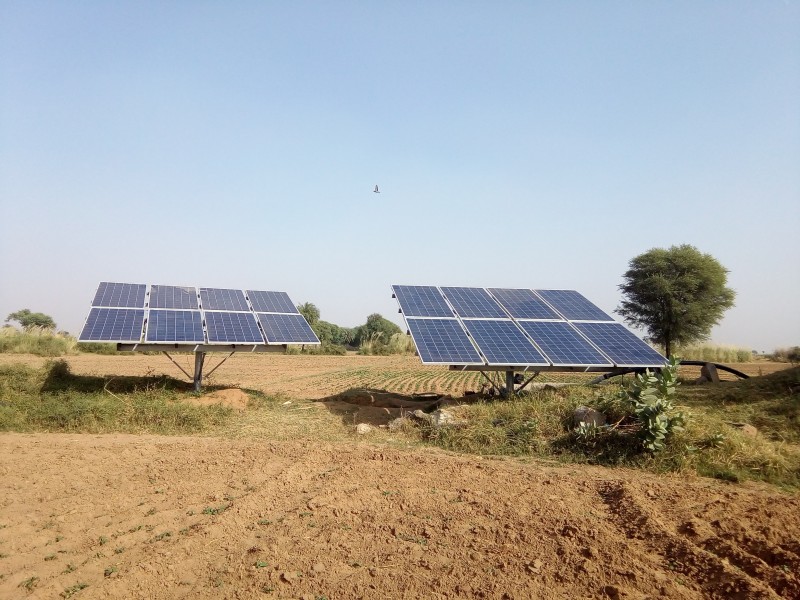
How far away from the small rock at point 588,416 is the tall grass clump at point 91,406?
852 centimetres

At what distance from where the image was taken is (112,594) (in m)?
4.88

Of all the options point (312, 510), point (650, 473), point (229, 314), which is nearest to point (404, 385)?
point (229, 314)

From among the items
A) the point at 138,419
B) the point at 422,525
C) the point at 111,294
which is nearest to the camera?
the point at 422,525

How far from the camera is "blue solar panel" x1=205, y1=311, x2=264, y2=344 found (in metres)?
15.4

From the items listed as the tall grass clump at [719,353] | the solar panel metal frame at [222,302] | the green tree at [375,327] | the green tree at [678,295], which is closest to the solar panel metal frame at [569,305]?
the solar panel metal frame at [222,302]

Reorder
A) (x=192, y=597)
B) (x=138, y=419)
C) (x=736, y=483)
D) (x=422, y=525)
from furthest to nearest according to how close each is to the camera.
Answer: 1. (x=138, y=419)
2. (x=736, y=483)
3. (x=422, y=525)
4. (x=192, y=597)

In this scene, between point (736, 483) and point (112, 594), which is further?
point (736, 483)

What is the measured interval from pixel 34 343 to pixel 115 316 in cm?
2505

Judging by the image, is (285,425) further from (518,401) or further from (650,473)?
(650,473)

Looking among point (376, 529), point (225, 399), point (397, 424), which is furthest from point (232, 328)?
point (376, 529)

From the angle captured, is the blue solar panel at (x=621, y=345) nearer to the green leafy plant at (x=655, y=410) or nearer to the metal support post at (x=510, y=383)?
the metal support post at (x=510, y=383)

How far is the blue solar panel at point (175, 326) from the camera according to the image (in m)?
14.8

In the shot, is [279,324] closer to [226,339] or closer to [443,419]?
[226,339]

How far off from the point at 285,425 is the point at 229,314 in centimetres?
582
